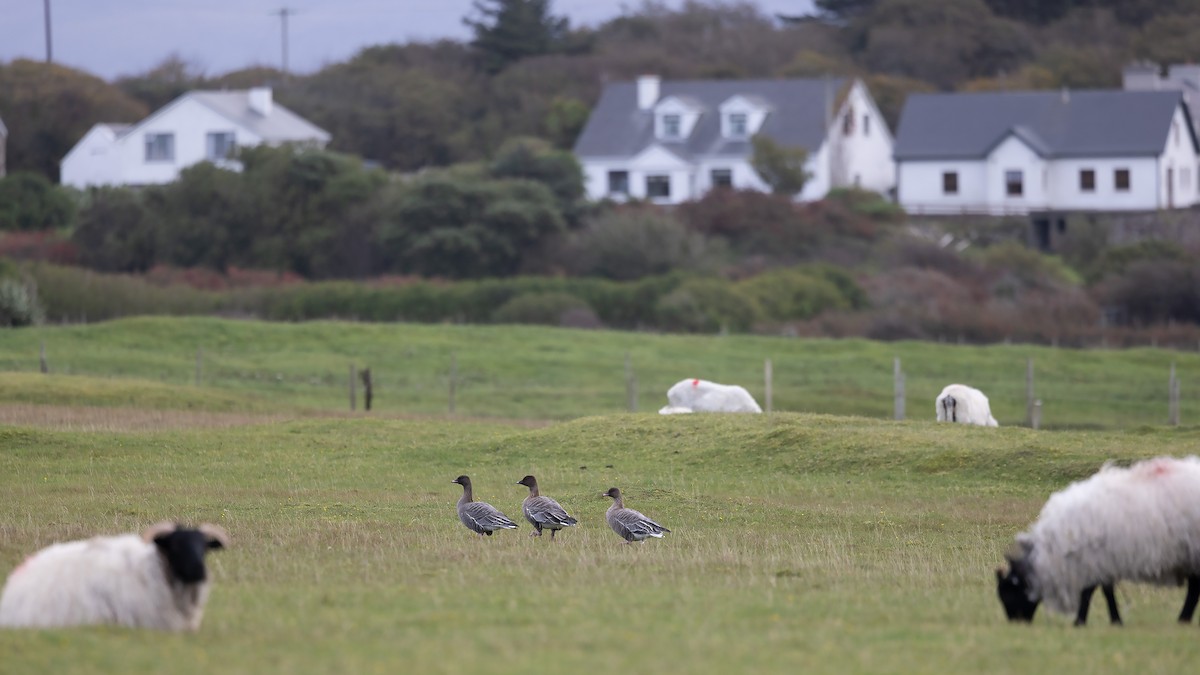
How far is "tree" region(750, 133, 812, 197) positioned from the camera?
85.6 m

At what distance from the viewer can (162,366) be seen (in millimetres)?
46312

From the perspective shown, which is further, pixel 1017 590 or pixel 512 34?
pixel 512 34

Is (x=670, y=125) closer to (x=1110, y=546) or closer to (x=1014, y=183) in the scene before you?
(x=1014, y=183)

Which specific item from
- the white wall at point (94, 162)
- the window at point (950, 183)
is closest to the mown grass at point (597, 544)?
the window at point (950, 183)

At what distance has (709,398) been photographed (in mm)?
33375

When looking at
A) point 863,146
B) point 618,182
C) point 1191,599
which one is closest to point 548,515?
point 1191,599

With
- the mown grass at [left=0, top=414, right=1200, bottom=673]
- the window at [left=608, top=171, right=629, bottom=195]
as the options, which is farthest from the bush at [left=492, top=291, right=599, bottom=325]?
the mown grass at [left=0, top=414, right=1200, bottom=673]

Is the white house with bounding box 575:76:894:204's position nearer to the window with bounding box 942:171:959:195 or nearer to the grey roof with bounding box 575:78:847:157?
the grey roof with bounding box 575:78:847:157

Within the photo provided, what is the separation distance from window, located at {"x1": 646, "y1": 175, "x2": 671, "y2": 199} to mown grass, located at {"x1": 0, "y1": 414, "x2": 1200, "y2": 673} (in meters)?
58.6

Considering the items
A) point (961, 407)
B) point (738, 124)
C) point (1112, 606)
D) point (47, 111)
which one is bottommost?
point (1112, 606)

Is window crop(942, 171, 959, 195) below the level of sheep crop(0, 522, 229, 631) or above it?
above

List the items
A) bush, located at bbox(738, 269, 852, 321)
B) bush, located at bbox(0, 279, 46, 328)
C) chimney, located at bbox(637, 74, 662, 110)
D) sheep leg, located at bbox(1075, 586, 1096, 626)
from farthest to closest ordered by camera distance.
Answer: chimney, located at bbox(637, 74, 662, 110) < bush, located at bbox(738, 269, 852, 321) < bush, located at bbox(0, 279, 46, 328) < sheep leg, located at bbox(1075, 586, 1096, 626)

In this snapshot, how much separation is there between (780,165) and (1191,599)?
73988mm

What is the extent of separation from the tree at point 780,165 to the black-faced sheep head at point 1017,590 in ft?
240
